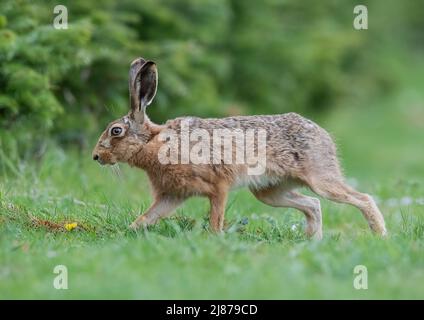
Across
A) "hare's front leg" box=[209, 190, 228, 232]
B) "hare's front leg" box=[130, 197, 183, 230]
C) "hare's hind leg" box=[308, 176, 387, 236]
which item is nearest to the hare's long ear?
"hare's front leg" box=[130, 197, 183, 230]

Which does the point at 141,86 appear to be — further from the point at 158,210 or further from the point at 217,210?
the point at 217,210

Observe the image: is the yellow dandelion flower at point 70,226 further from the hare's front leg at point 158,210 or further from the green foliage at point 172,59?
the green foliage at point 172,59

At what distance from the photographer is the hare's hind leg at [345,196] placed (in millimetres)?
8867

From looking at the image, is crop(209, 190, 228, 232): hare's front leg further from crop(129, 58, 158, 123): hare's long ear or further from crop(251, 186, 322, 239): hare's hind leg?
crop(129, 58, 158, 123): hare's long ear

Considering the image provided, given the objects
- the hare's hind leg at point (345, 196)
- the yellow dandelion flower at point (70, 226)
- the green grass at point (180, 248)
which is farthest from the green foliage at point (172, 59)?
the hare's hind leg at point (345, 196)

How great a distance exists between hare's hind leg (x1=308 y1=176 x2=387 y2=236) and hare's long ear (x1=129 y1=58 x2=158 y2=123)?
1.84 metres

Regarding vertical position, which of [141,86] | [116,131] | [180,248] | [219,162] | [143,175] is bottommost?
[180,248]

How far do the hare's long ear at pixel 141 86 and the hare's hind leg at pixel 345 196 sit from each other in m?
1.84

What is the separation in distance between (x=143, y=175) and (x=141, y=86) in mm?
4258

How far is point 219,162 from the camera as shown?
8.50 metres

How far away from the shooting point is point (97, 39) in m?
13.6

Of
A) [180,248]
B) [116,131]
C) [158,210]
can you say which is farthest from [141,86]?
[180,248]
